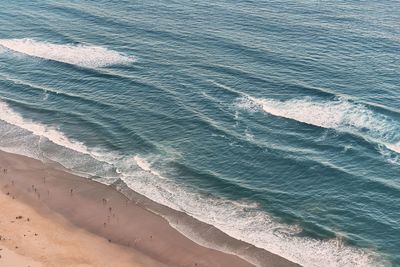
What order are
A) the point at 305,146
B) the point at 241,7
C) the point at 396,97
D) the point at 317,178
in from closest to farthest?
the point at 317,178
the point at 305,146
the point at 396,97
the point at 241,7

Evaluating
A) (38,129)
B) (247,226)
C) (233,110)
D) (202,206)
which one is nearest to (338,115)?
(233,110)

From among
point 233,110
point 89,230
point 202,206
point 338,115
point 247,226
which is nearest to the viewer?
point 89,230

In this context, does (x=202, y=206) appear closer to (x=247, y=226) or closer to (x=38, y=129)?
(x=247, y=226)

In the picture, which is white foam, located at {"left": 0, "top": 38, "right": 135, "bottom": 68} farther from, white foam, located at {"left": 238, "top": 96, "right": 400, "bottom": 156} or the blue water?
white foam, located at {"left": 238, "top": 96, "right": 400, "bottom": 156}

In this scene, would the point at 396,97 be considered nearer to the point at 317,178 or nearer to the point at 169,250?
the point at 317,178

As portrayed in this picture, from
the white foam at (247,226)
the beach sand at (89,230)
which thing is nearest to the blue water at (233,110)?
the white foam at (247,226)

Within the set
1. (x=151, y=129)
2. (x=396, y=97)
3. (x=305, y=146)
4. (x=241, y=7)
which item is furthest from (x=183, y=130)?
(x=241, y=7)
